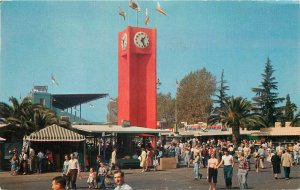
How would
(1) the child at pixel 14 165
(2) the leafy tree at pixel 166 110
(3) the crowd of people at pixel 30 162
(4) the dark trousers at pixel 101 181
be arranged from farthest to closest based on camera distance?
1. (2) the leafy tree at pixel 166 110
2. (3) the crowd of people at pixel 30 162
3. (1) the child at pixel 14 165
4. (4) the dark trousers at pixel 101 181

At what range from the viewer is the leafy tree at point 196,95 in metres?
73.3

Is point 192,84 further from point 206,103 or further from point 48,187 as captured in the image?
point 48,187

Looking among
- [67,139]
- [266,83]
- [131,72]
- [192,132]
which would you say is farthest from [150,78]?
[266,83]

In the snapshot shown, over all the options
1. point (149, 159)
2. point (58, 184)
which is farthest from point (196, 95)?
point (58, 184)

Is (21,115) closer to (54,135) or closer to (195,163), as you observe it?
(54,135)

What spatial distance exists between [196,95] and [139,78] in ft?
85.4

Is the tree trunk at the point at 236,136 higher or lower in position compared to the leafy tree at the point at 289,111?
lower

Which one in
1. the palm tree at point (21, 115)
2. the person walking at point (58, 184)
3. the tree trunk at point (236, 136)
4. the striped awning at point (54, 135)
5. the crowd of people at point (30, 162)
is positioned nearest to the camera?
the person walking at point (58, 184)

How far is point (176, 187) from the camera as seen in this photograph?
18.5 m

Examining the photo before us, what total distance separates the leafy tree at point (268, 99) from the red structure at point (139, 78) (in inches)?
974

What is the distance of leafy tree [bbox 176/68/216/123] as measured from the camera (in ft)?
241

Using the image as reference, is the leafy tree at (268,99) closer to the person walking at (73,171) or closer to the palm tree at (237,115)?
the palm tree at (237,115)

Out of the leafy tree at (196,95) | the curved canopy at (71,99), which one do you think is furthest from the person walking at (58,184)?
the leafy tree at (196,95)

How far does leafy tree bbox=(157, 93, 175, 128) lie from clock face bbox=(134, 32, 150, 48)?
35.8 meters
